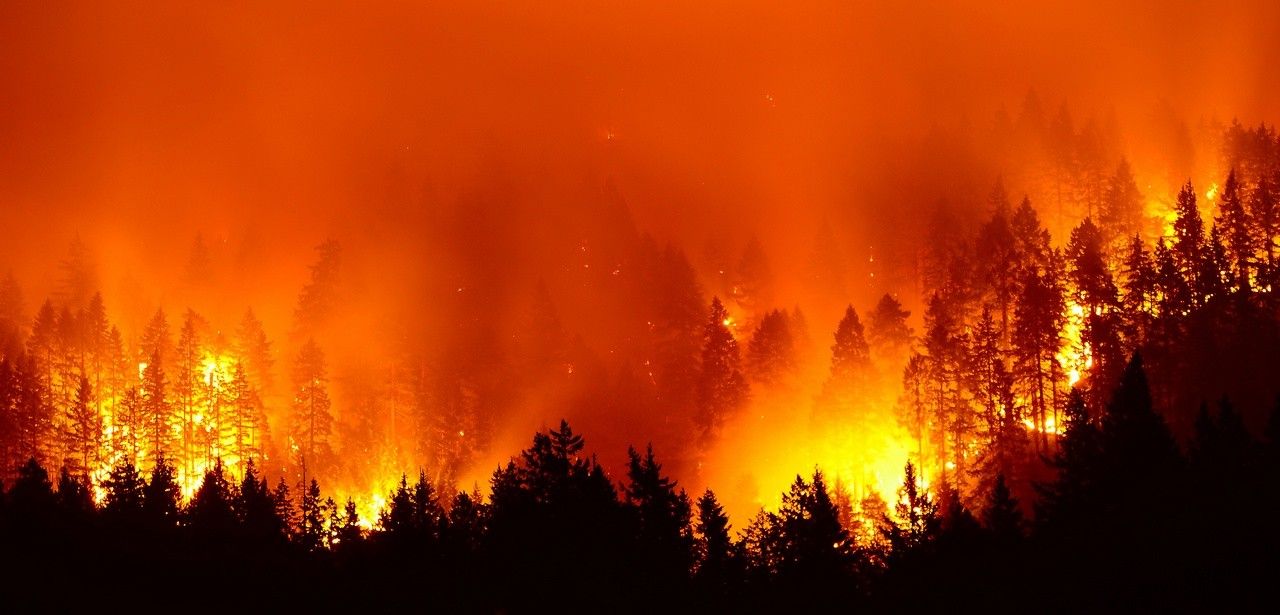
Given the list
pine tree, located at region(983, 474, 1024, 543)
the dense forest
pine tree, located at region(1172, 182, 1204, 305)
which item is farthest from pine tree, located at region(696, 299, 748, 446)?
pine tree, located at region(983, 474, 1024, 543)

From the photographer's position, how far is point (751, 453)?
301 ft

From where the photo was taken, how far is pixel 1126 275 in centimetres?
8888

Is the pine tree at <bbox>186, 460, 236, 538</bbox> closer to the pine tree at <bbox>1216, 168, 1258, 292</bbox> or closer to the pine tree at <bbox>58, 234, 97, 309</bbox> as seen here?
the pine tree at <bbox>1216, 168, 1258, 292</bbox>

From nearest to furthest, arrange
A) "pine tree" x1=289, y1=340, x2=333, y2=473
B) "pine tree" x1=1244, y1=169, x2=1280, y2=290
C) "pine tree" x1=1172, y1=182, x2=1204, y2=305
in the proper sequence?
"pine tree" x1=1172, y1=182, x2=1204, y2=305 → "pine tree" x1=1244, y1=169, x2=1280, y2=290 → "pine tree" x1=289, y1=340, x2=333, y2=473

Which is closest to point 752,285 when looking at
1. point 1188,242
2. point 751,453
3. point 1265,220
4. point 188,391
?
point 751,453

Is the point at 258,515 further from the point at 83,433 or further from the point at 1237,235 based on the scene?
the point at 1237,235

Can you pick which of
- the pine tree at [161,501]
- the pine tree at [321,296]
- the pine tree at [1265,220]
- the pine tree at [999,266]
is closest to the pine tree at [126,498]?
the pine tree at [161,501]

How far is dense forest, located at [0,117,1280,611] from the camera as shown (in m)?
40.9

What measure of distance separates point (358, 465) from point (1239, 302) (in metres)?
70.3

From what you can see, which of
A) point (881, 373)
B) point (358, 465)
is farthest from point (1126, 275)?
point (358, 465)

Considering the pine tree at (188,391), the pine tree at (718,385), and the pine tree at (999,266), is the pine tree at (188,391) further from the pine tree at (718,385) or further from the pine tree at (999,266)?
the pine tree at (999,266)

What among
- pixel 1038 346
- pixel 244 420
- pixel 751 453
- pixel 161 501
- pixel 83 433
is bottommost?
pixel 161 501

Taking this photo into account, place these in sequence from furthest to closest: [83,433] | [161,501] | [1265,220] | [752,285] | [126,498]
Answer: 1. [752,285]
2. [83,433]
3. [1265,220]
4. [161,501]
5. [126,498]

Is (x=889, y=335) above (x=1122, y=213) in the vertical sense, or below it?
below
